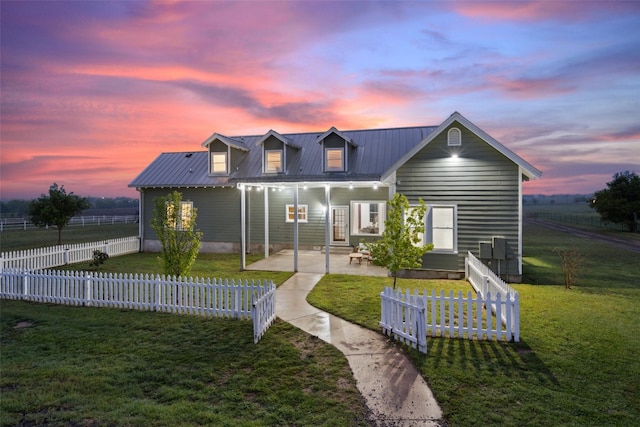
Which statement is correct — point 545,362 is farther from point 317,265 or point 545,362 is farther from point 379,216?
point 379,216

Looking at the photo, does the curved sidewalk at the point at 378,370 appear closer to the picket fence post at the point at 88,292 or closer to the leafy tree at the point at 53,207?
the picket fence post at the point at 88,292

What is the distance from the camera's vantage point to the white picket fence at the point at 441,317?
7.41 m

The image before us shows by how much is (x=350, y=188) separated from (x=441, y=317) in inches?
501

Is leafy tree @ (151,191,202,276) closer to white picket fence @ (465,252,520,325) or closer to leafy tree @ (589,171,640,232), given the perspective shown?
white picket fence @ (465,252,520,325)

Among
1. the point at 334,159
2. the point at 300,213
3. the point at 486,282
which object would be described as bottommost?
the point at 486,282

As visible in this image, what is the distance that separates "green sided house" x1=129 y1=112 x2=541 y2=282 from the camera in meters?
13.9

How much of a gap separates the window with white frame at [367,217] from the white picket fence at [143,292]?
10.3 meters

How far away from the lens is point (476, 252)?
14.1 m

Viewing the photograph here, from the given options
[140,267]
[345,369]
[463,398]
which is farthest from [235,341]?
[140,267]

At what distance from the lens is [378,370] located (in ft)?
21.3

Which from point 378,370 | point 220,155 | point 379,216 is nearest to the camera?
point 378,370

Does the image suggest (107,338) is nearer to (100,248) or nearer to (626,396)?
(626,396)

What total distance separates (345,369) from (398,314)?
6.55 ft

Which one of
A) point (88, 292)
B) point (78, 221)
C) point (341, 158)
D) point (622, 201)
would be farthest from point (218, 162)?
point (622, 201)
